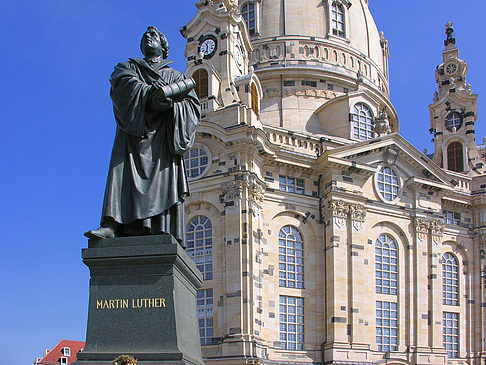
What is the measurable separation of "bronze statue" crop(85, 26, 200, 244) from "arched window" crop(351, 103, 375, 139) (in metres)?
36.7

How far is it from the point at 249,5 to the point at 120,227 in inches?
1794

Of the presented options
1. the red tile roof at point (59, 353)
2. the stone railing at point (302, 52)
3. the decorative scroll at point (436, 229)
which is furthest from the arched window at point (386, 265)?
the red tile roof at point (59, 353)

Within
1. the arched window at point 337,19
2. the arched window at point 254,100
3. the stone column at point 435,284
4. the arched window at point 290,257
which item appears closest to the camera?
the arched window at point 290,257

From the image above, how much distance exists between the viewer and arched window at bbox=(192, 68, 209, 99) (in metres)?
39.9

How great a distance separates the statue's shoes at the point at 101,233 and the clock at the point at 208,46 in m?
34.0

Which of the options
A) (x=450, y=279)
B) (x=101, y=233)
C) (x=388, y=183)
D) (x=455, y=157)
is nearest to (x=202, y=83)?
(x=388, y=183)

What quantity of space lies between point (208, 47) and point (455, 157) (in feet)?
66.3

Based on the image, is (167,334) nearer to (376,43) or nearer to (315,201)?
(315,201)

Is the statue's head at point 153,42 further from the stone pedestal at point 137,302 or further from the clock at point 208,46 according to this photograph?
the clock at point 208,46

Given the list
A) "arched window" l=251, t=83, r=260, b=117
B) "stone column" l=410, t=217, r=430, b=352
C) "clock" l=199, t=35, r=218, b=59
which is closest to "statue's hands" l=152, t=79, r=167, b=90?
"arched window" l=251, t=83, r=260, b=117

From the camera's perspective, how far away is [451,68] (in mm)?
52750

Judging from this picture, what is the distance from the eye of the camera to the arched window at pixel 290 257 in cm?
3788

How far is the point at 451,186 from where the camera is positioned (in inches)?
1709

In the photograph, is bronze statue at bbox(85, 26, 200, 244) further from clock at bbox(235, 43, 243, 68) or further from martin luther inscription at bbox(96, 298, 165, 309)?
clock at bbox(235, 43, 243, 68)
